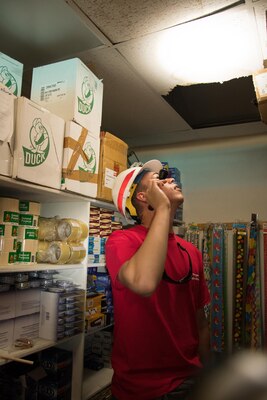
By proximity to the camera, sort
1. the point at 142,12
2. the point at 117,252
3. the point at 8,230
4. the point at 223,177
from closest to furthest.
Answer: the point at 117,252
the point at 142,12
the point at 8,230
the point at 223,177

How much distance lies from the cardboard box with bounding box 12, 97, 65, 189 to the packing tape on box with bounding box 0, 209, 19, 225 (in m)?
0.24

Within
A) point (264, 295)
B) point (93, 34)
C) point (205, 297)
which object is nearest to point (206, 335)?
point (205, 297)

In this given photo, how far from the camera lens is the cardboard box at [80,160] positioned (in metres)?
1.83

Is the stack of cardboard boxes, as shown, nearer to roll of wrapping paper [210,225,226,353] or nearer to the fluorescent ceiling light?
the fluorescent ceiling light

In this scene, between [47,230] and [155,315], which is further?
[47,230]

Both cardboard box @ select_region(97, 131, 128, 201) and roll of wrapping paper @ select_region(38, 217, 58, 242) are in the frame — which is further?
cardboard box @ select_region(97, 131, 128, 201)

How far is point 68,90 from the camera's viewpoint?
1867 millimetres

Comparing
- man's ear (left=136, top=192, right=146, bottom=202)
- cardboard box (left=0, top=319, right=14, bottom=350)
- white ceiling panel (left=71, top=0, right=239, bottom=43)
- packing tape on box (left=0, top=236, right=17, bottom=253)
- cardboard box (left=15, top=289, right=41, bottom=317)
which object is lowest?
cardboard box (left=0, top=319, right=14, bottom=350)

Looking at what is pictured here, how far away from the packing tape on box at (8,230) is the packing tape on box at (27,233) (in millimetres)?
39

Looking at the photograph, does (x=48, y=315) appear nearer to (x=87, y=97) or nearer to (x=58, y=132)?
(x=58, y=132)

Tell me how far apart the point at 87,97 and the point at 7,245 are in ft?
3.30

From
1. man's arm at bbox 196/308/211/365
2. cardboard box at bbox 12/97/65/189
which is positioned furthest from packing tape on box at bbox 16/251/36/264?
man's arm at bbox 196/308/211/365

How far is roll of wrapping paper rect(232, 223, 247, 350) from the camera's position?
3051 millimetres

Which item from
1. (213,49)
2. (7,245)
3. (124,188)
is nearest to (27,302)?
(7,245)
